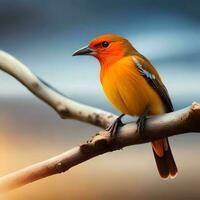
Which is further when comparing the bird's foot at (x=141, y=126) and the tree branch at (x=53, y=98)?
the tree branch at (x=53, y=98)

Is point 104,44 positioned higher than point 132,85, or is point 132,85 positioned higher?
point 104,44

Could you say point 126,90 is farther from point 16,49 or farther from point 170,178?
point 16,49

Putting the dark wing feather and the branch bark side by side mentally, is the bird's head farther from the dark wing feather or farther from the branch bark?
the branch bark

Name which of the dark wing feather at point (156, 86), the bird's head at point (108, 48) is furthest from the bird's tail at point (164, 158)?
the bird's head at point (108, 48)

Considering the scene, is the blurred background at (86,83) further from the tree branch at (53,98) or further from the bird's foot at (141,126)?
the bird's foot at (141,126)

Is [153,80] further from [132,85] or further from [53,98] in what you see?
[53,98]

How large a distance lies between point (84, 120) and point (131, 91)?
0.24 m

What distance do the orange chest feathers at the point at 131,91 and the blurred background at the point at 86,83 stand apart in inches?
4.7

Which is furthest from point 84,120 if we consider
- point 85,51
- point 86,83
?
point 85,51

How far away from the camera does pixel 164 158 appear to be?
148 cm

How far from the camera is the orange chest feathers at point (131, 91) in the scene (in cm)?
141

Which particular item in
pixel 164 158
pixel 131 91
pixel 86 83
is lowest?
pixel 164 158

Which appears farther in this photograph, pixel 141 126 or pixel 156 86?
pixel 156 86

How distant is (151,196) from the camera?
1522 mm
